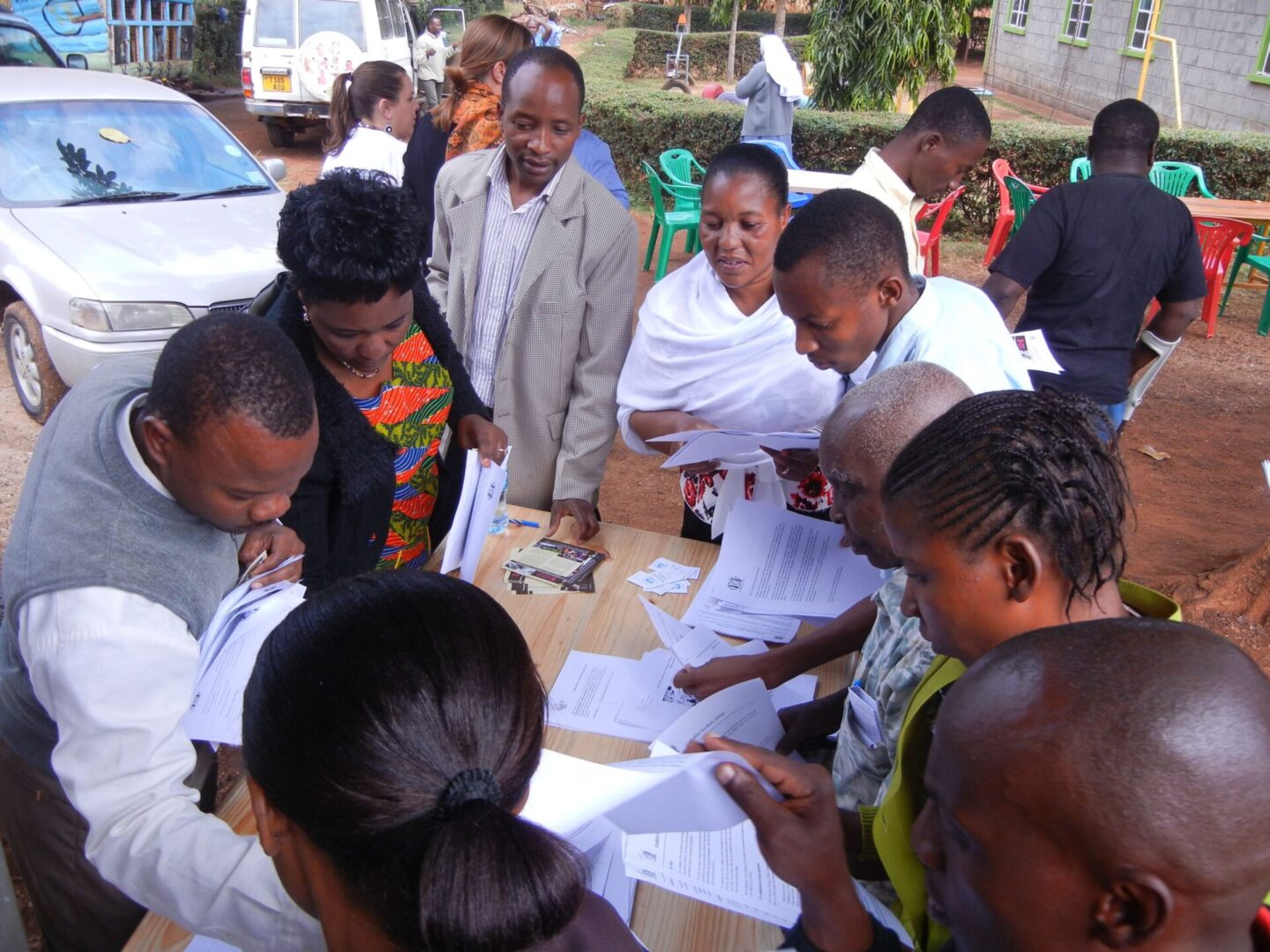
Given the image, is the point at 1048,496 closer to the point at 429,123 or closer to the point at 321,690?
the point at 321,690

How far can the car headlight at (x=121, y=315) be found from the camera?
4.64m

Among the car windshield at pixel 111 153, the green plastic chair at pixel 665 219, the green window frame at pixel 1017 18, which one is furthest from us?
the green window frame at pixel 1017 18

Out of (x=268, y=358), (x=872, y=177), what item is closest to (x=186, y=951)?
(x=268, y=358)

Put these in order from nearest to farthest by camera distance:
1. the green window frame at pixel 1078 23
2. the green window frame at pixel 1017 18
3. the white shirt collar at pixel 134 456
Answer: the white shirt collar at pixel 134 456, the green window frame at pixel 1078 23, the green window frame at pixel 1017 18

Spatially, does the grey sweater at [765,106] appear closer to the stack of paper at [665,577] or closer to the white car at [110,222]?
the white car at [110,222]

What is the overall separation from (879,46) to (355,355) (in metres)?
11.3

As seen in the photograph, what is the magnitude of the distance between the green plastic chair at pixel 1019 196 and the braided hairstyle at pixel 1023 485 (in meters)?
7.07

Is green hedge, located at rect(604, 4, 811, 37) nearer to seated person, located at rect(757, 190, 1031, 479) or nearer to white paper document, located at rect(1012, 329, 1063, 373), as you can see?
white paper document, located at rect(1012, 329, 1063, 373)

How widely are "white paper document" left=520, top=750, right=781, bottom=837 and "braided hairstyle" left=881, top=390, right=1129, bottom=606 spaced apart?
1.46 feet

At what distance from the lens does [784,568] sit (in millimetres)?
2242

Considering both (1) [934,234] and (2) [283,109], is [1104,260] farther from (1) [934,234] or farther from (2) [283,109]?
(2) [283,109]

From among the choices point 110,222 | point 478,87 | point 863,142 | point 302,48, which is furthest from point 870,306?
point 302,48

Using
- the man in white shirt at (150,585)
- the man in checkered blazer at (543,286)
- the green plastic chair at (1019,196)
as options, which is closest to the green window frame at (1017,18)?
the green plastic chair at (1019,196)

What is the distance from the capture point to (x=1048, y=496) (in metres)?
1.22
